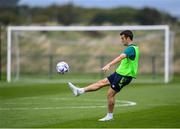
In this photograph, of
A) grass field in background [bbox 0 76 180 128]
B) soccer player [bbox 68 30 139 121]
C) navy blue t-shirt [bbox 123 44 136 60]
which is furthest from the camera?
soccer player [bbox 68 30 139 121]

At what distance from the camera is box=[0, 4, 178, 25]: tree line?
6588cm

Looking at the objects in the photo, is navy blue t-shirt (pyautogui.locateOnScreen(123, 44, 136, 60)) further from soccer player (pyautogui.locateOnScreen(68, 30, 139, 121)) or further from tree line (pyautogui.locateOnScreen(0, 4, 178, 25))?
tree line (pyautogui.locateOnScreen(0, 4, 178, 25))

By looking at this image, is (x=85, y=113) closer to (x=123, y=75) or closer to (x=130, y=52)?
(x=123, y=75)

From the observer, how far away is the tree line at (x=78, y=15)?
6588 cm

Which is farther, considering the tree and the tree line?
the tree line

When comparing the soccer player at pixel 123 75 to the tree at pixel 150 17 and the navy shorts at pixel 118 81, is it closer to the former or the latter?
the navy shorts at pixel 118 81

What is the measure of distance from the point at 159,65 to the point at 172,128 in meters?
38.2

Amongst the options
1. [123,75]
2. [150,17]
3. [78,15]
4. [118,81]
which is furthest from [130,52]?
[78,15]

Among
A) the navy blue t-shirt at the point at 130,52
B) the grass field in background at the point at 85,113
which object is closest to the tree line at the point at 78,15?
the grass field in background at the point at 85,113

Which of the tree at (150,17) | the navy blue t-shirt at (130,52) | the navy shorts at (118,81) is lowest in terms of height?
the navy shorts at (118,81)

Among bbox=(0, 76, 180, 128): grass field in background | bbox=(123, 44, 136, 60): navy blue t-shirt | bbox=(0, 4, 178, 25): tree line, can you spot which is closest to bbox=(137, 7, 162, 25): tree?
bbox=(0, 4, 178, 25): tree line

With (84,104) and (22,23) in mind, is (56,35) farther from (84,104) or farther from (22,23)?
(84,104)

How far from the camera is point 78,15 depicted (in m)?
75.5

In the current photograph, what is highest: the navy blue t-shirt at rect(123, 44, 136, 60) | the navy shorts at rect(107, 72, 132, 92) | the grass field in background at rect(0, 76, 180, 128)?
the navy blue t-shirt at rect(123, 44, 136, 60)
